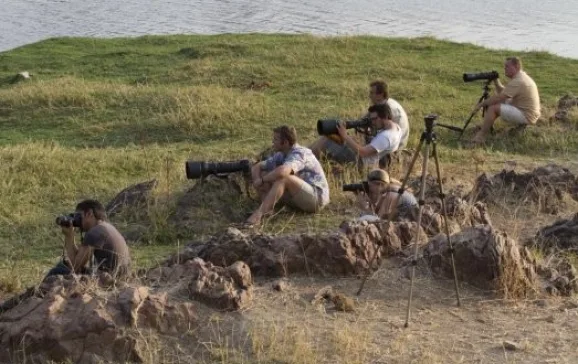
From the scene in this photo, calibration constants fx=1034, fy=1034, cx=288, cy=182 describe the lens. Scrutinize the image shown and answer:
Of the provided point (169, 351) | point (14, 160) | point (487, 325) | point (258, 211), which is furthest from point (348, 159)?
point (169, 351)

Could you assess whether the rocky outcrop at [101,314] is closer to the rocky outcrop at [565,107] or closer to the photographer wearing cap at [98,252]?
the photographer wearing cap at [98,252]

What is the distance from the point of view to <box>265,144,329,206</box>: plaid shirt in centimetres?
873

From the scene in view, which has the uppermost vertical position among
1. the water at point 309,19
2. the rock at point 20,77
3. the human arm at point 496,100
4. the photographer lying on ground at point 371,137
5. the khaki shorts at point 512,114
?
the photographer lying on ground at point 371,137

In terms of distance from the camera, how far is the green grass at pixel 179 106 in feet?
30.1

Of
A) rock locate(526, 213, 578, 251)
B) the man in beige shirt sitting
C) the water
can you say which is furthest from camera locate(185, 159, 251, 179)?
the water

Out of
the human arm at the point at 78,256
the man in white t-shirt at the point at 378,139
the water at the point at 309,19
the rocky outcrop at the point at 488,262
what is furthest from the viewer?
the water at the point at 309,19

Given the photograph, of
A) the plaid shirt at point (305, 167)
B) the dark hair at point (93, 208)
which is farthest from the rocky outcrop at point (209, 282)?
the plaid shirt at point (305, 167)

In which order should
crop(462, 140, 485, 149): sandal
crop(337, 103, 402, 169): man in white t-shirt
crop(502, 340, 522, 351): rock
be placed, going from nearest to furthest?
crop(502, 340, 522, 351): rock < crop(337, 103, 402, 169): man in white t-shirt < crop(462, 140, 485, 149): sandal

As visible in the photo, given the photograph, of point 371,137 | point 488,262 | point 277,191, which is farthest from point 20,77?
point 488,262

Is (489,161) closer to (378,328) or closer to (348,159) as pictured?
(348,159)

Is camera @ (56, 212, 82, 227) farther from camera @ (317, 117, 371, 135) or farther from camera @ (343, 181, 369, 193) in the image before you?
camera @ (317, 117, 371, 135)

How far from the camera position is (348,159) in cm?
995

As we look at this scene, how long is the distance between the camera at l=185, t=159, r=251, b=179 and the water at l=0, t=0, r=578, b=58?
1491cm

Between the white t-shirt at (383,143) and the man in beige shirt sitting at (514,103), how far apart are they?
3.06 m
